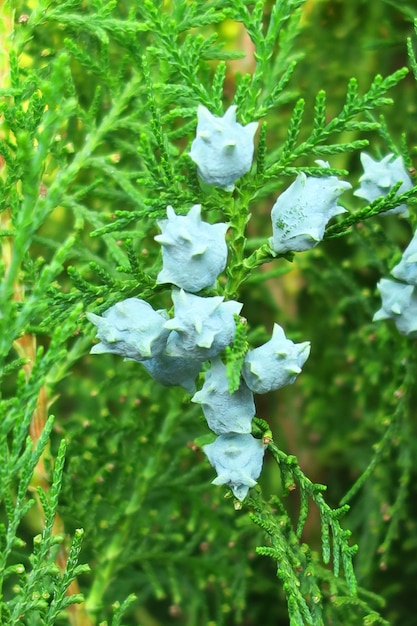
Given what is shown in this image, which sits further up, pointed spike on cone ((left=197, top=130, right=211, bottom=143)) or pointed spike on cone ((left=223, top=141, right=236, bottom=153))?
pointed spike on cone ((left=197, top=130, right=211, bottom=143))

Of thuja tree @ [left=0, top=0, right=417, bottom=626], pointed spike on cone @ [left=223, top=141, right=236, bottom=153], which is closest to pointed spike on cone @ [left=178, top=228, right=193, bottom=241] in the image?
thuja tree @ [left=0, top=0, right=417, bottom=626]

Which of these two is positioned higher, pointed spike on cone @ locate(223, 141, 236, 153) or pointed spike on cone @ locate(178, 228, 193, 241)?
pointed spike on cone @ locate(223, 141, 236, 153)

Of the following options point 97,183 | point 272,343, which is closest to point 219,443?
point 272,343

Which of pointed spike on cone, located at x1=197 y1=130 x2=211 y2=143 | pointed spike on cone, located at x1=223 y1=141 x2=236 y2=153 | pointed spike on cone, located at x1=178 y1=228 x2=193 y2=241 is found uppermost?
pointed spike on cone, located at x1=197 y1=130 x2=211 y2=143

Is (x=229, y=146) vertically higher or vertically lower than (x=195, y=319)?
higher

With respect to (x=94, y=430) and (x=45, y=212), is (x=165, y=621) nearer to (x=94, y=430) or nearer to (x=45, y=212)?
(x=94, y=430)

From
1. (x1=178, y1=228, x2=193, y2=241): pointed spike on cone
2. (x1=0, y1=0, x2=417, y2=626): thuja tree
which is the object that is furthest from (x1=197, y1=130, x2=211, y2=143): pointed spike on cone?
(x1=178, y1=228, x2=193, y2=241): pointed spike on cone

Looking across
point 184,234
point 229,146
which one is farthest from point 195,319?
point 229,146

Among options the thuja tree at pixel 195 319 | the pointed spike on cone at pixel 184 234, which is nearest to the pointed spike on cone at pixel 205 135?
the thuja tree at pixel 195 319

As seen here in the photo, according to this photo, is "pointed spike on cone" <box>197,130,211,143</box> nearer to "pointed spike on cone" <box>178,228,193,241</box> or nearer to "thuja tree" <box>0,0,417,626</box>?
"thuja tree" <box>0,0,417,626</box>

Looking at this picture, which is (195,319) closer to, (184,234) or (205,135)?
(184,234)
